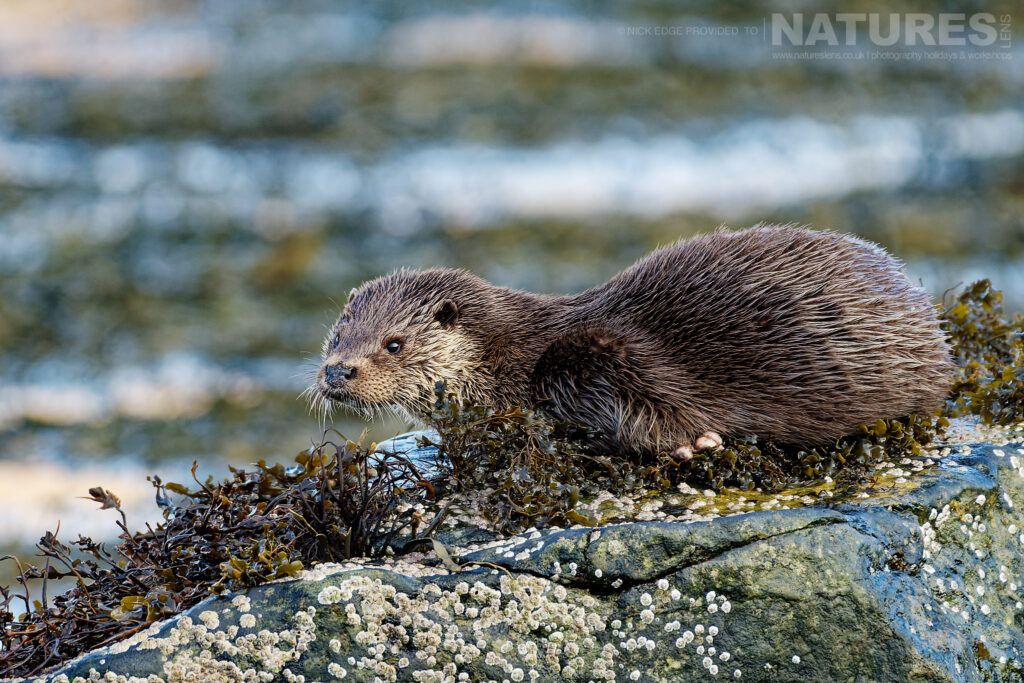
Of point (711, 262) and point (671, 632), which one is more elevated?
point (711, 262)

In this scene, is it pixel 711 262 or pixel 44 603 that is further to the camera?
pixel 711 262

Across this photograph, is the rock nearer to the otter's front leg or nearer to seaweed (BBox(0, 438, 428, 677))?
seaweed (BBox(0, 438, 428, 677))

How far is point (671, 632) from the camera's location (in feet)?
12.3

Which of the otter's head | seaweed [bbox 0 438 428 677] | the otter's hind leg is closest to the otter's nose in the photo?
the otter's head

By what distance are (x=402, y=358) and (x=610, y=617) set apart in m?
1.93

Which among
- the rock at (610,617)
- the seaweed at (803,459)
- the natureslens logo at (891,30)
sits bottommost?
the rock at (610,617)

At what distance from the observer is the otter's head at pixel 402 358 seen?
508cm

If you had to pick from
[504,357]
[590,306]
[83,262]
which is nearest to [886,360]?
[590,306]

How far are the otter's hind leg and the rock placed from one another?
77 cm

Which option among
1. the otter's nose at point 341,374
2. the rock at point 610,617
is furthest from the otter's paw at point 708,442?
the otter's nose at point 341,374

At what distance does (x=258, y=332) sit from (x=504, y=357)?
10273 millimetres

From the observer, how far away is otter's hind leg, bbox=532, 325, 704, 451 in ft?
15.3

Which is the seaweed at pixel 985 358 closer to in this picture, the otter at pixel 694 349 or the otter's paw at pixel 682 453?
the otter at pixel 694 349

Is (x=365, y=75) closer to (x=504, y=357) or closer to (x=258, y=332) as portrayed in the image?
(x=258, y=332)
